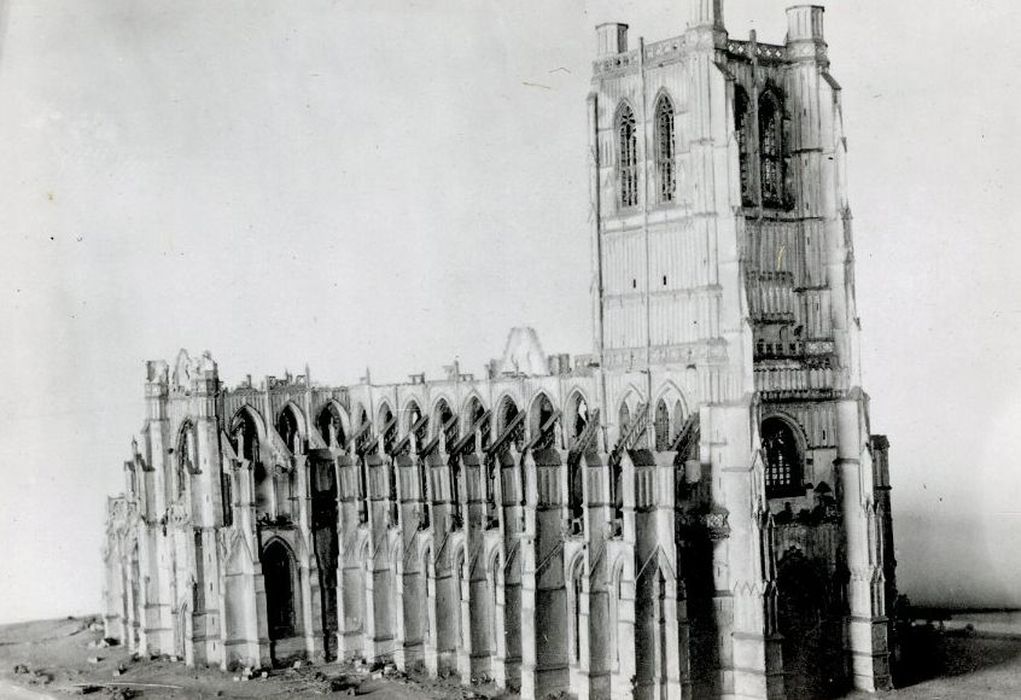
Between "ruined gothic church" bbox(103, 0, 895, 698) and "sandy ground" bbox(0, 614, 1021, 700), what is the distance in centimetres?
190

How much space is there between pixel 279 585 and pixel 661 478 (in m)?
27.2

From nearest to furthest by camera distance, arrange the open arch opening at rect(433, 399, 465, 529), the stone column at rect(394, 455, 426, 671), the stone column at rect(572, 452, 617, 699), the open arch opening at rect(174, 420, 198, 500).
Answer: the stone column at rect(572, 452, 617, 699)
the open arch opening at rect(433, 399, 465, 529)
the stone column at rect(394, 455, 426, 671)
the open arch opening at rect(174, 420, 198, 500)

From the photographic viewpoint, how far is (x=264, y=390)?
78.8 meters

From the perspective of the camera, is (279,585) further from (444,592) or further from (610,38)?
(610,38)

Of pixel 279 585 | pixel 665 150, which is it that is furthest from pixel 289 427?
pixel 665 150

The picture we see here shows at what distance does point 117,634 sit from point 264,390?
1807cm

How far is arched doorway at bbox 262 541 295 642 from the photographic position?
7412 centimetres

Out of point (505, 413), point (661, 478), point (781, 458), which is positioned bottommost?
point (661, 478)

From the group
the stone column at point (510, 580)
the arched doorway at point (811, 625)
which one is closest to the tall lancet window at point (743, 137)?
the stone column at point (510, 580)

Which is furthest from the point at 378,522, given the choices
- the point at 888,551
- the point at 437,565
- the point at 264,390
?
the point at 888,551

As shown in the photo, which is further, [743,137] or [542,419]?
[542,419]

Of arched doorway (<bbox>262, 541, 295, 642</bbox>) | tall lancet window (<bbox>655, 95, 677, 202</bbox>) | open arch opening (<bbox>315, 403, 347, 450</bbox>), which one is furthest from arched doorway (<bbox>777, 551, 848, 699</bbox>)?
open arch opening (<bbox>315, 403, 347, 450</bbox>)

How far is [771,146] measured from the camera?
205 feet

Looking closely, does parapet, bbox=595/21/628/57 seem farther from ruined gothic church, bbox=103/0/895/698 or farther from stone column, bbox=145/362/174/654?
stone column, bbox=145/362/174/654
